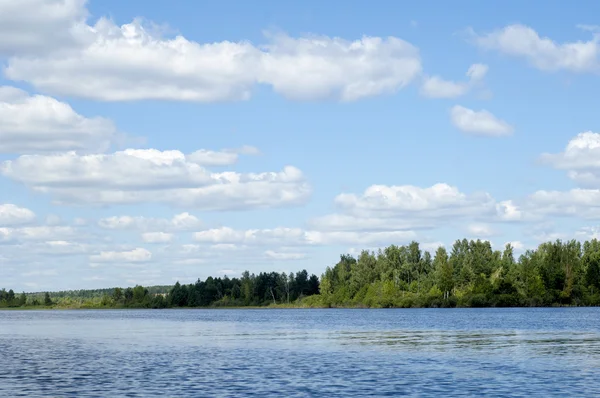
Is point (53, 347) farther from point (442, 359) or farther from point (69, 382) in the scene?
point (442, 359)

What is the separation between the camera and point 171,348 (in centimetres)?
7156

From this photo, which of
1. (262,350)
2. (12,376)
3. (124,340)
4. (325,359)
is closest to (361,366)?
(325,359)

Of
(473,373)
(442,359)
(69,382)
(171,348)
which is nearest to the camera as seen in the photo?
(69,382)

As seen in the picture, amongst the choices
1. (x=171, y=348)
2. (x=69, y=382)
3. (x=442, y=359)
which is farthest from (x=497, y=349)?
(x=69, y=382)

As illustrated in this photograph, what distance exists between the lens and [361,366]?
5234 centimetres

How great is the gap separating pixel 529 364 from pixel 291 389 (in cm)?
1950

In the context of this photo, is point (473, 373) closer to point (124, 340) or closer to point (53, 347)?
point (53, 347)

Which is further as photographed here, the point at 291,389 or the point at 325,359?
the point at 325,359

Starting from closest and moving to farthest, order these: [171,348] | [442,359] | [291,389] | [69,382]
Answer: [291,389]
[69,382]
[442,359]
[171,348]

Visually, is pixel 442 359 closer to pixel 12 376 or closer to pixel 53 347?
pixel 12 376

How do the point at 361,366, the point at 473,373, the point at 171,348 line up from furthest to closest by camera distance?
the point at 171,348
the point at 361,366
the point at 473,373

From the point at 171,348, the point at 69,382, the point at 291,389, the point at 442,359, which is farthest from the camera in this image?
the point at 171,348

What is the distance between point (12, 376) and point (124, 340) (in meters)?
38.3

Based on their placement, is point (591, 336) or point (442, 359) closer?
point (442, 359)
